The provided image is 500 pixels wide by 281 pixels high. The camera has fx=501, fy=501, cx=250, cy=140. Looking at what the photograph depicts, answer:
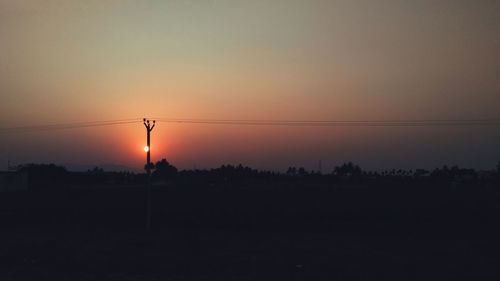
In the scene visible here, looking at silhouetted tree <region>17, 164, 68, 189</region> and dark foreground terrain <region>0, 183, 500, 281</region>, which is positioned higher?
silhouetted tree <region>17, 164, 68, 189</region>

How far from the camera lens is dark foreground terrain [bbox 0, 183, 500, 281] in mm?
18422

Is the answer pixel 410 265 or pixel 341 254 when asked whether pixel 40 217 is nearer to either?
pixel 341 254

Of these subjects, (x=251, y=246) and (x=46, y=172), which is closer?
(x=251, y=246)

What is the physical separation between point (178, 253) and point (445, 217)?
24367 millimetres

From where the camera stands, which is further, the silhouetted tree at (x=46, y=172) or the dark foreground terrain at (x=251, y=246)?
the silhouetted tree at (x=46, y=172)

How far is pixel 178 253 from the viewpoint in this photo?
22.4m

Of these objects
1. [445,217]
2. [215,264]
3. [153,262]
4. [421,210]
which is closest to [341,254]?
[215,264]

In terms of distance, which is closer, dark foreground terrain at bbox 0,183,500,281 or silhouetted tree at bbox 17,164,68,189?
dark foreground terrain at bbox 0,183,500,281

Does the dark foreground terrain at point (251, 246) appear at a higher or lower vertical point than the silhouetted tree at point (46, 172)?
lower

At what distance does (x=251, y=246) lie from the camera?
2456 centimetres

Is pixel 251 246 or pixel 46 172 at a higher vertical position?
pixel 46 172

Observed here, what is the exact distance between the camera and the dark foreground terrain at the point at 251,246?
60.4 ft

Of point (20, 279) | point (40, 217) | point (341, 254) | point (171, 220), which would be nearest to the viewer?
point (20, 279)

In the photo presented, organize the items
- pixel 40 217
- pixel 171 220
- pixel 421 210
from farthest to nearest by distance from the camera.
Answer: pixel 421 210 → pixel 40 217 → pixel 171 220
